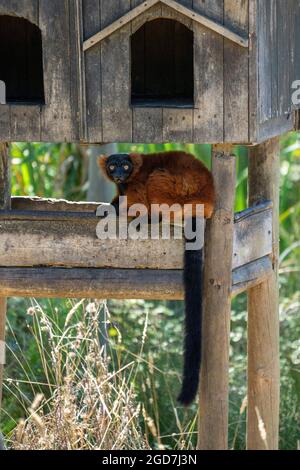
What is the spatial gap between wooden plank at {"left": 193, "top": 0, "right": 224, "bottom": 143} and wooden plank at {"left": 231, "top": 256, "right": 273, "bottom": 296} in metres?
0.82

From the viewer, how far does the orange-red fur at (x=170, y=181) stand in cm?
490

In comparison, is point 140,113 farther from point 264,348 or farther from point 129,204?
point 264,348

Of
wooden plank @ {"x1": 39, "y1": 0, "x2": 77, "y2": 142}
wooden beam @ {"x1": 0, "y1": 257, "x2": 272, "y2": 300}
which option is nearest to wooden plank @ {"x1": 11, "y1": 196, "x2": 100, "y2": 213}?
wooden beam @ {"x1": 0, "y1": 257, "x2": 272, "y2": 300}

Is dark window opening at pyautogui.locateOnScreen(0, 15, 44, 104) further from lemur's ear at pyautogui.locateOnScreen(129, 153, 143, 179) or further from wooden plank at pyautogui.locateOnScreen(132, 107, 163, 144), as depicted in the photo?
wooden plank at pyautogui.locateOnScreen(132, 107, 163, 144)

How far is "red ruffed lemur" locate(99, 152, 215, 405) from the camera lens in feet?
15.4

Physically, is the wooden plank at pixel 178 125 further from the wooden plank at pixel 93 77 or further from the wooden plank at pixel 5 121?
the wooden plank at pixel 5 121

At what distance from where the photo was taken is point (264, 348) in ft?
18.6

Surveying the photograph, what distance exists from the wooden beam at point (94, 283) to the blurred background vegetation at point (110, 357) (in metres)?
0.25

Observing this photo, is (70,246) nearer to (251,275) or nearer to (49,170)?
(251,275)

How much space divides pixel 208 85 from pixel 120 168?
82 cm

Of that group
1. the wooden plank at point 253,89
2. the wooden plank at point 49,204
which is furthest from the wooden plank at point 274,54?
the wooden plank at point 49,204

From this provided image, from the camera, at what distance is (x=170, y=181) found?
198 inches

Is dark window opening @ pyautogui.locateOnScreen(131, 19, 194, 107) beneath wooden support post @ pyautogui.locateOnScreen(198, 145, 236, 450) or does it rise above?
Answer: above

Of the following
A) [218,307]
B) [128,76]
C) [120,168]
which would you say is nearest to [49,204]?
[120,168]
